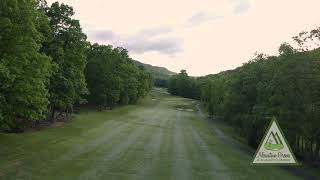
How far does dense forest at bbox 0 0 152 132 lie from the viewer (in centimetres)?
3247

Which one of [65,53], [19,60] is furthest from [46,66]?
[65,53]

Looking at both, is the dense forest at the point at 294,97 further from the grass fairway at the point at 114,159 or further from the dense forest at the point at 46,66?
the dense forest at the point at 46,66

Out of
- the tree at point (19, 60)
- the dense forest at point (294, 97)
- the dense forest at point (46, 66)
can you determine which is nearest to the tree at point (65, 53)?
the dense forest at point (46, 66)

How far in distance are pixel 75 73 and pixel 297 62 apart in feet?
91.8

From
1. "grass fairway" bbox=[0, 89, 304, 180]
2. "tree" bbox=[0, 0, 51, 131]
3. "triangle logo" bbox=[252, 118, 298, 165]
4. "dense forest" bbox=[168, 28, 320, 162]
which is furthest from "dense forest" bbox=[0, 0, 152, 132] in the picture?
"dense forest" bbox=[168, 28, 320, 162]

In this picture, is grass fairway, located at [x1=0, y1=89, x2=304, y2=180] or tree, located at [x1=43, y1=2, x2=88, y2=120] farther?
tree, located at [x1=43, y1=2, x2=88, y2=120]

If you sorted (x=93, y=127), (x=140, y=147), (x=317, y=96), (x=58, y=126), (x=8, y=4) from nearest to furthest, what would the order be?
(x=8, y=4), (x=317, y=96), (x=140, y=147), (x=58, y=126), (x=93, y=127)

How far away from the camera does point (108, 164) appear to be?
30.3 meters

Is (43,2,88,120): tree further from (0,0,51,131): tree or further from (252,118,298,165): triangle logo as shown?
(252,118,298,165): triangle logo

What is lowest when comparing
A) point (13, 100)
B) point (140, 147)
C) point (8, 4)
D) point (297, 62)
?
point (140, 147)

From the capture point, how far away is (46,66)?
37000 mm

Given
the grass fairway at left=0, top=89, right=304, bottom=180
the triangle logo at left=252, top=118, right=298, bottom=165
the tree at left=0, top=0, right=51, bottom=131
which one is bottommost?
the grass fairway at left=0, top=89, right=304, bottom=180

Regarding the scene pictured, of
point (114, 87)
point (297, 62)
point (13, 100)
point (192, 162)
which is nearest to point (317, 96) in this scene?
point (297, 62)

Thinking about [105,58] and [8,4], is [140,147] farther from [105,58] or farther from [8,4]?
[105,58]
